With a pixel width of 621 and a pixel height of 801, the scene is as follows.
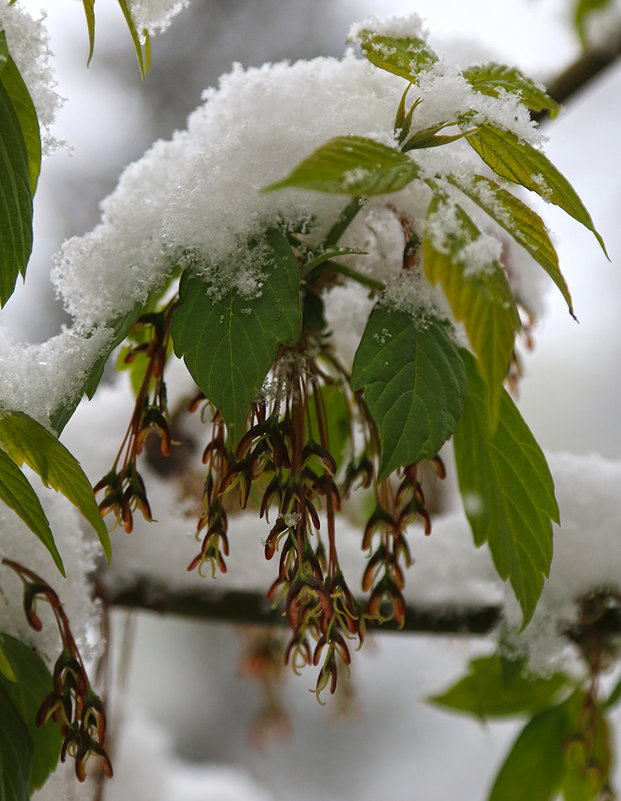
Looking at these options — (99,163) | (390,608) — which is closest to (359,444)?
(390,608)

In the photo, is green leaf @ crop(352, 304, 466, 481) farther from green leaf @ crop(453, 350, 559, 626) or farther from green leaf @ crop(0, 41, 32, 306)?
green leaf @ crop(0, 41, 32, 306)

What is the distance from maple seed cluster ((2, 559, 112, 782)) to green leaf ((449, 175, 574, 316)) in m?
0.45

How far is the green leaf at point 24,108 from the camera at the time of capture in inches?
23.4

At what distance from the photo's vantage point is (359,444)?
3.51ft

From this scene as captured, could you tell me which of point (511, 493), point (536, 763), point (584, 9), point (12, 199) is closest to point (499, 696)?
point (536, 763)

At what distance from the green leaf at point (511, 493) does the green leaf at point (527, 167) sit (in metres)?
0.15

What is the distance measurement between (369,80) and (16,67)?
12.4 inches

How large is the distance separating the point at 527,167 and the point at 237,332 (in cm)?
24

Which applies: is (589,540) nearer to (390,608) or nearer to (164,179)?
(390,608)

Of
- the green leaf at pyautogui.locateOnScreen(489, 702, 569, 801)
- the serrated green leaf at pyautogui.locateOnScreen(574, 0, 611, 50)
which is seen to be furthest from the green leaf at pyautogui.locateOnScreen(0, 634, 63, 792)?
the serrated green leaf at pyautogui.locateOnScreen(574, 0, 611, 50)

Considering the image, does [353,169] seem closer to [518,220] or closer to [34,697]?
[518,220]

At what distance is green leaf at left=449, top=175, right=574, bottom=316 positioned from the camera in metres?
0.57

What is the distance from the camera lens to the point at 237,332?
1.95 ft

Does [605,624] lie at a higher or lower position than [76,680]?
lower
